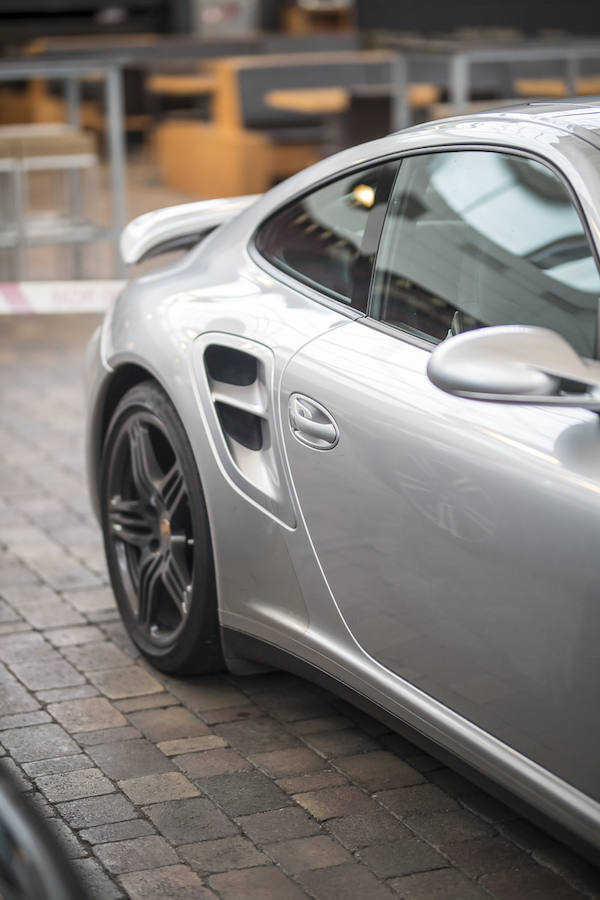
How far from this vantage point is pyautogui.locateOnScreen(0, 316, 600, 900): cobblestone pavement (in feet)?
9.47

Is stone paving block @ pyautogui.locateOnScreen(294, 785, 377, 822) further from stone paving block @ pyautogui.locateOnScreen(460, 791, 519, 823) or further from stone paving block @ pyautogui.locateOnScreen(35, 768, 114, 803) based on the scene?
stone paving block @ pyautogui.locateOnScreen(35, 768, 114, 803)

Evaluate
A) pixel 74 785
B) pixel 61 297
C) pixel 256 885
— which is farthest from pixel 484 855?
pixel 61 297

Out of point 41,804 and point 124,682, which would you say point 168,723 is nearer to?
point 124,682

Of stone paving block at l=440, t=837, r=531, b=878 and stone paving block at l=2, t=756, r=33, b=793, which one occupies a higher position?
stone paving block at l=440, t=837, r=531, b=878

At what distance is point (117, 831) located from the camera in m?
3.08

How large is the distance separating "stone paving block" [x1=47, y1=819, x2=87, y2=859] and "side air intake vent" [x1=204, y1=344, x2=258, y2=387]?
3.56 feet

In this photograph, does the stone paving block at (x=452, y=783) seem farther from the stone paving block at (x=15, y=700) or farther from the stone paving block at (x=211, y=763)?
the stone paving block at (x=15, y=700)

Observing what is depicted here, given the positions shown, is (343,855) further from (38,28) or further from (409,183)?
(38,28)

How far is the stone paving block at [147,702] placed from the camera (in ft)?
12.2

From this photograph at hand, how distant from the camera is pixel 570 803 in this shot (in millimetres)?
2518

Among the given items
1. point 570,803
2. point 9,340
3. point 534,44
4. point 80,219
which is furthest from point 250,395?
point 534,44

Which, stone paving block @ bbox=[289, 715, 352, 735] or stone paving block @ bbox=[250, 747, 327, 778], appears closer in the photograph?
stone paving block @ bbox=[250, 747, 327, 778]

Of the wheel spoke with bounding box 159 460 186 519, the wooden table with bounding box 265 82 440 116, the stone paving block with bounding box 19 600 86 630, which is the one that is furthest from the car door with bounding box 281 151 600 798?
the wooden table with bounding box 265 82 440 116

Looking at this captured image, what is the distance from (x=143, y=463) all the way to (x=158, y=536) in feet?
0.66
